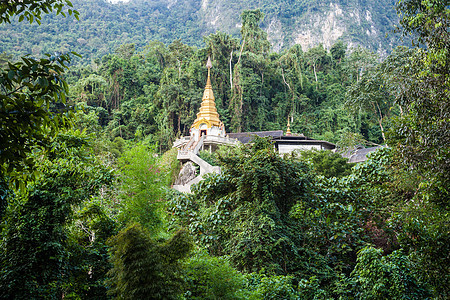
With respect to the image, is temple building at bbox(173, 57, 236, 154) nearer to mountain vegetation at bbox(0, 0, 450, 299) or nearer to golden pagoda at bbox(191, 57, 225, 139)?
golden pagoda at bbox(191, 57, 225, 139)

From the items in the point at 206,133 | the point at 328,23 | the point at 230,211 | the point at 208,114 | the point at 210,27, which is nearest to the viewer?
the point at 230,211

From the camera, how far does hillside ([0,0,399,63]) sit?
78.6 meters

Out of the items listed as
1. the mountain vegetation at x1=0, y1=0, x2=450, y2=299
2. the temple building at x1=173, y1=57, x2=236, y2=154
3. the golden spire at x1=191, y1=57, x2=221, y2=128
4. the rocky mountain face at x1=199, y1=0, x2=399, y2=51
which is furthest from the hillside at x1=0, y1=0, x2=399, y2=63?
the mountain vegetation at x1=0, y1=0, x2=450, y2=299

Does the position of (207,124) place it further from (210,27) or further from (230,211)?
(210,27)

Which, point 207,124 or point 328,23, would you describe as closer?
point 207,124

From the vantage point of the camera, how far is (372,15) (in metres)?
91.7

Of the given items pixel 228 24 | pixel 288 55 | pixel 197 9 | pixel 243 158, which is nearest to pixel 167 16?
pixel 197 9

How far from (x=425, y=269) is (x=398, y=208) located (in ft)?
6.57

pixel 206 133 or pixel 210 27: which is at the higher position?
pixel 210 27

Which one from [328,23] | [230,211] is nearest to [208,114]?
[230,211]

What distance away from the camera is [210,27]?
346 feet

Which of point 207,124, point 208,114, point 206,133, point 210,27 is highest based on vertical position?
point 210,27

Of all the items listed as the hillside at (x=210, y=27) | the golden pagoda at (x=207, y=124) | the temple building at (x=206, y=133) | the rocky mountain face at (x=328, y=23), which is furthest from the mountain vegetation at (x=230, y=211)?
the rocky mountain face at (x=328, y=23)

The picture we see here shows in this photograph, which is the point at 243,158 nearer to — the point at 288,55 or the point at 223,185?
the point at 223,185
